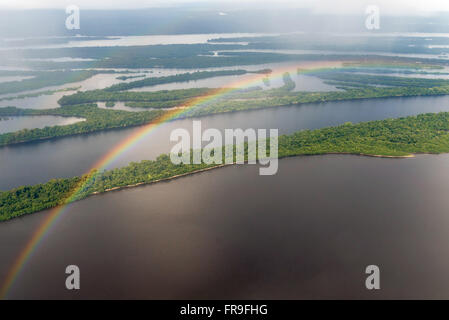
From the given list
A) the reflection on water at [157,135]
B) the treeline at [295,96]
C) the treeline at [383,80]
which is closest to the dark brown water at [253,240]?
the reflection on water at [157,135]

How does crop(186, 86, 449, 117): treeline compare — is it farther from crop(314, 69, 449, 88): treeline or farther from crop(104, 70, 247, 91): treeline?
crop(104, 70, 247, 91): treeline

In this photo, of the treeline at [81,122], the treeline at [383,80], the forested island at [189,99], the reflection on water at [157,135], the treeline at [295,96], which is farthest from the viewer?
the treeline at [383,80]

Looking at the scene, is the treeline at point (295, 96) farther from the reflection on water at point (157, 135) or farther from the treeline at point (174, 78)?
the treeline at point (174, 78)

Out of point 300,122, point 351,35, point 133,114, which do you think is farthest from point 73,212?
point 351,35

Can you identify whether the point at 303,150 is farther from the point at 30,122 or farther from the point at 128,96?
the point at 30,122

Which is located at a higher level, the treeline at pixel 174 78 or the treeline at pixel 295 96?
the treeline at pixel 174 78

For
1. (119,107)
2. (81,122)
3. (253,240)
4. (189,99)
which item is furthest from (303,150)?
(119,107)

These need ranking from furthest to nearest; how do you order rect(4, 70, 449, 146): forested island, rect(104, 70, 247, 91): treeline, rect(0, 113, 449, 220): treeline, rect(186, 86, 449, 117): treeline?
rect(104, 70, 247, 91): treeline, rect(186, 86, 449, 117): treeline, rect(4, 70, 449, 146): forested island, rect(0, 113, 449, 220): treeline

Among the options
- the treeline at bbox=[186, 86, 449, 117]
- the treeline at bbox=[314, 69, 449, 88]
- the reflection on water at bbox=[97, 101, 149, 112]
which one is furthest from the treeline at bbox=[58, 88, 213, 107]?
the treeline at bbox=[314, 69, 449, 88]
